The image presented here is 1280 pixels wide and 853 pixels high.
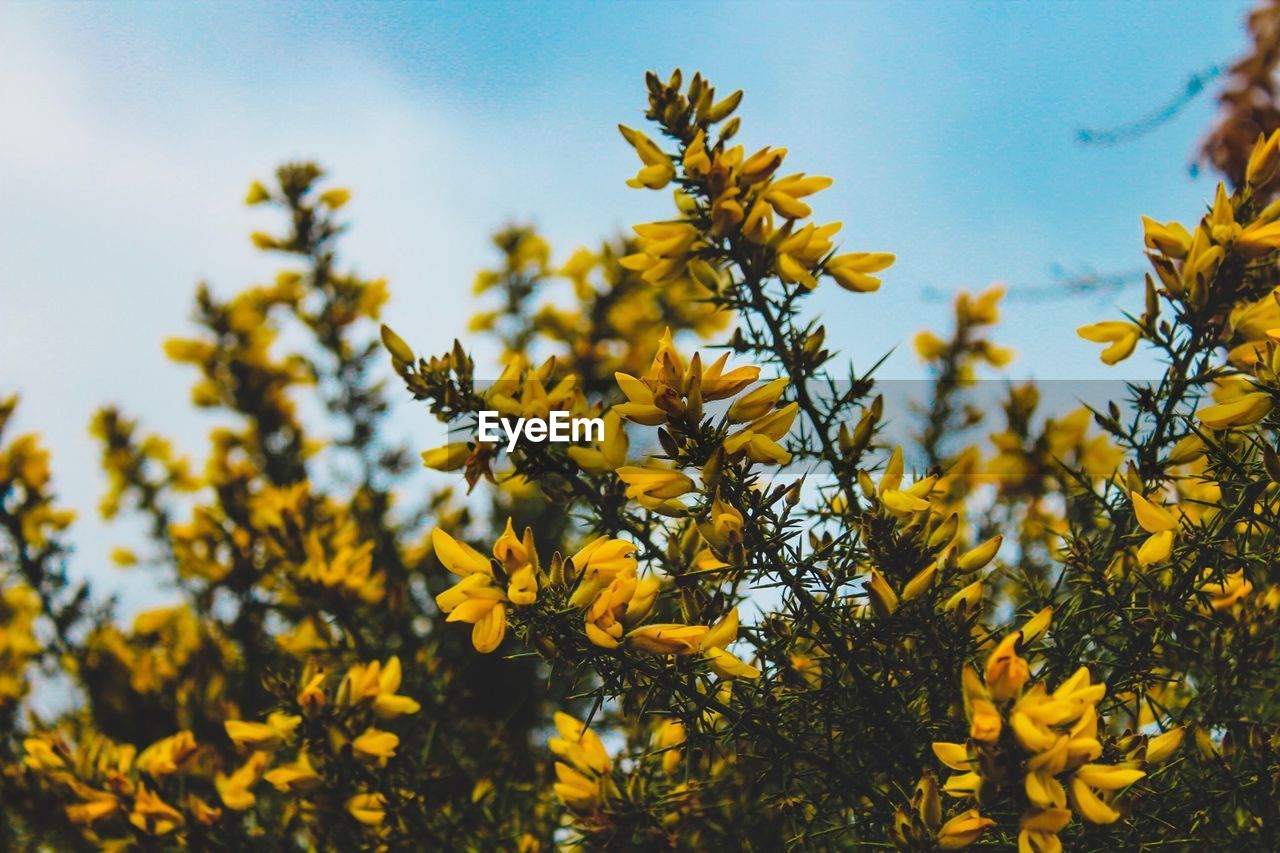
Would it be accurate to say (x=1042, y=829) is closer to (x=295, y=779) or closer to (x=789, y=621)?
(x=789, y=621)

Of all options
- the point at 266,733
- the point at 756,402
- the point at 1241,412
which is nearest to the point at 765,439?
the point at 756,402

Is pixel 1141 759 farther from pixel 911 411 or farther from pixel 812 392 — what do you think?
pixel 911 411

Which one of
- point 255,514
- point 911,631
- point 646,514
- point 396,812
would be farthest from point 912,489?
point 255,514

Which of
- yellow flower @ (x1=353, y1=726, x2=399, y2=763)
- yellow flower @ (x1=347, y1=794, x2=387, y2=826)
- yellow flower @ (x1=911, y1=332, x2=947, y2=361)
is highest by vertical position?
yellow flower @ (x1=911, y1=332, x2=947, y2=361)

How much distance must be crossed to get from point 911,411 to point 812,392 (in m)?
1.26

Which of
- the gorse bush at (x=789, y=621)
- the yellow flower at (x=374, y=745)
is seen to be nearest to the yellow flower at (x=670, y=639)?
the gorse bush at (x=789, y=621)

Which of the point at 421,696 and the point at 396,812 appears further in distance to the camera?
the point at 421,696

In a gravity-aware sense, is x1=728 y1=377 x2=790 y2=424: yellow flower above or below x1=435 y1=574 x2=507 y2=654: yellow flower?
above

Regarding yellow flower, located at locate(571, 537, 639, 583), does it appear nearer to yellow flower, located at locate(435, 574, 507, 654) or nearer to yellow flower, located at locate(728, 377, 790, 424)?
yellow flower, located at locate(435, 574, 507, 654)

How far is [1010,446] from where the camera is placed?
7.55 ft

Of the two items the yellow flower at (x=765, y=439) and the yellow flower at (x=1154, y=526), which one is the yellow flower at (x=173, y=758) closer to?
the yellow flower at (x=765, y=439)

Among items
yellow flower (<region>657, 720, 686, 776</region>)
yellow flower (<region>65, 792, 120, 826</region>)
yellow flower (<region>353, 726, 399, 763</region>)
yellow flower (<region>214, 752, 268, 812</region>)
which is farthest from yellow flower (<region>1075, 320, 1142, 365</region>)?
yellow flower (<region>65, 792, 120, 826</region>)
